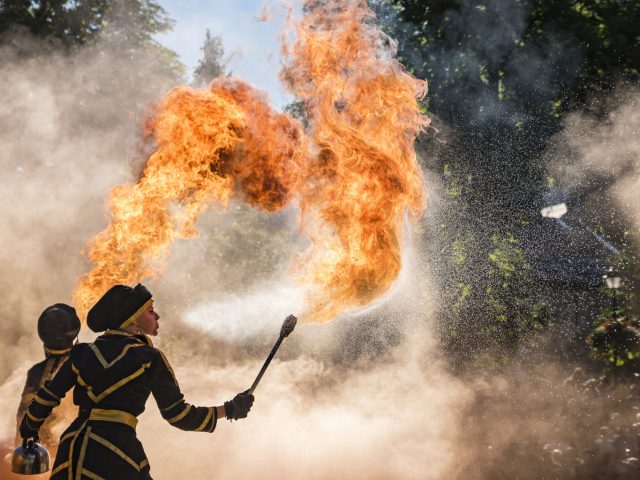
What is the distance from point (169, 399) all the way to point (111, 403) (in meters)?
0.33

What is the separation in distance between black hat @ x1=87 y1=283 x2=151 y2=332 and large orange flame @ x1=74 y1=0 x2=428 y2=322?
193 centimetres

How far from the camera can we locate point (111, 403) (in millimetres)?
3053

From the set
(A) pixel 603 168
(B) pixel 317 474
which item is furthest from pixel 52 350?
(A) pixel 603 168

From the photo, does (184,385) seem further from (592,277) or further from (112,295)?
(592,277)

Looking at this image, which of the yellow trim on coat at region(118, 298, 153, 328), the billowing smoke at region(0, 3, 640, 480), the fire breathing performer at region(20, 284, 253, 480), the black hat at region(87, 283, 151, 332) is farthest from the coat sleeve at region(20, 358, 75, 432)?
the billowing smoke at region(0, 3, 640, 480)

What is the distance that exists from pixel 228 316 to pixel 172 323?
256 centimetres

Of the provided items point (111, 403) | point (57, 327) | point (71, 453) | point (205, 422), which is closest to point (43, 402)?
point (71, 453)

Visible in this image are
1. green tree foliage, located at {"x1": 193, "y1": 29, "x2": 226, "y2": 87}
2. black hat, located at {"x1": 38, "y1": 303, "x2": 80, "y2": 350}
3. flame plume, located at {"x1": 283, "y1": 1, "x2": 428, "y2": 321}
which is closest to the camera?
black hat, located at {"x1": 38, "y1": 303, "x2": 80, "y2": 350}

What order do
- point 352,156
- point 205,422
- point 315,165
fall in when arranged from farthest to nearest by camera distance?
point 315,165 → point 352,156 → point 205,422

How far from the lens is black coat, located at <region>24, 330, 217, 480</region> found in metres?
2.98

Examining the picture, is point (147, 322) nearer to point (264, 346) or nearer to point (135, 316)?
point (135, 316)

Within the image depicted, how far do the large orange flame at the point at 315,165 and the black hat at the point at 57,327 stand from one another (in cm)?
84

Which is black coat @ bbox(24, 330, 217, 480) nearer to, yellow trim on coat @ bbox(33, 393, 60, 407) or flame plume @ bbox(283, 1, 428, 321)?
yellow trim on coat @ bbox(33, 393, 60, 407)

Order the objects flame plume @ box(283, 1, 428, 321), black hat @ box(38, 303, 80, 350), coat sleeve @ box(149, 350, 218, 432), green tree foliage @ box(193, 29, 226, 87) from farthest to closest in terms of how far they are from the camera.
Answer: green tree foliage @ box(193, 29, 226, 87)
flame plume @ box(283, 1, 428, 321)
black hat @ box(38, 303, 80, 350)
coat sleeve @ box(149, 350, 218, 432)
